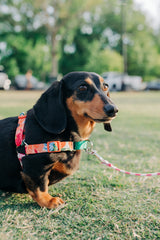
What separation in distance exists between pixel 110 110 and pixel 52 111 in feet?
1.63

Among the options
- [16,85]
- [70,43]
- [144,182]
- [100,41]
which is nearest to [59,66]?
[70,43]

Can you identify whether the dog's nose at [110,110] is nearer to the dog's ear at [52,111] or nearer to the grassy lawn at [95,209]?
the dog's ear at [52,111]

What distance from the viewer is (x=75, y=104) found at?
2.25m

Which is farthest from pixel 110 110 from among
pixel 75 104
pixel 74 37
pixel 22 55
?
pixel 74 37

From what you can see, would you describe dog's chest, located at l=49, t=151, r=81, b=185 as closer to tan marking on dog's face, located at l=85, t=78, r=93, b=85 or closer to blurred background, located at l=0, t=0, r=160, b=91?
tan marking on dog's face, located at l=85, t=78, r=93, b=85

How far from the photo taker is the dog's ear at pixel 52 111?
6.97 ft

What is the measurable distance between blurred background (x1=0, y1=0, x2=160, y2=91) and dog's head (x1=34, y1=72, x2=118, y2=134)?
18.9 metres

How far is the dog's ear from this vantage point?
6.97ft

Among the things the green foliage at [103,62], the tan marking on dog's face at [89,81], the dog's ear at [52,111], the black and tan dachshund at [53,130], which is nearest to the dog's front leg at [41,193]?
the black and tan dachshund at [53,130]

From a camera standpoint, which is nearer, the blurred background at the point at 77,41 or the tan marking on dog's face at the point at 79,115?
the tan marking on dog's face at the point at 79,115

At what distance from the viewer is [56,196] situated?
247cm

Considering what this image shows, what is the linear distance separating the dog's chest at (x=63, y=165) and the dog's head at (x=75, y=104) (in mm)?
239

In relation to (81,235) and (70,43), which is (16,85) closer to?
(70,43)

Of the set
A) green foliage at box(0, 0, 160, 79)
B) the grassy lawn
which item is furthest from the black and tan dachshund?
green foliage at box(0, 0, 160, 79)
